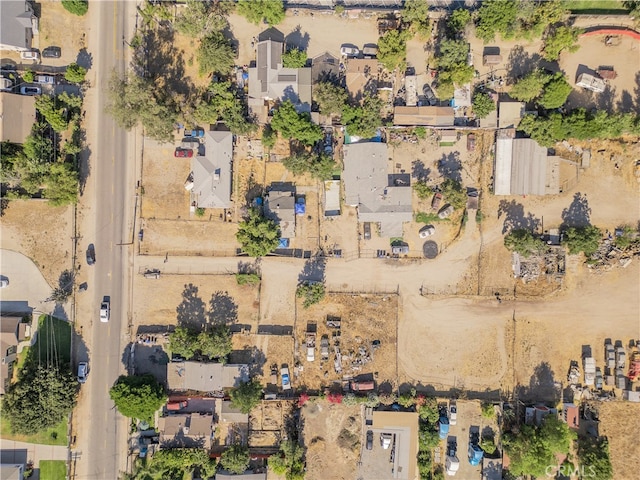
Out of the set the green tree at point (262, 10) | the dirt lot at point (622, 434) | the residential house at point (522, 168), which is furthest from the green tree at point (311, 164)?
the dirt lot at point (622, 434)

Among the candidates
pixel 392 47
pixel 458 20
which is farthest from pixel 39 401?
pixel 458 20

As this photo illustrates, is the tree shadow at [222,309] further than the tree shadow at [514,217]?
No

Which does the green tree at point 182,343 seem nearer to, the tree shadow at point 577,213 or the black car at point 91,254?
the black car at point 91,254

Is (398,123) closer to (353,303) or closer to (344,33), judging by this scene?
(344,33)

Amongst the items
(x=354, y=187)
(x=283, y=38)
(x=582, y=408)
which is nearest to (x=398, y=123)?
(x=354, y=187)

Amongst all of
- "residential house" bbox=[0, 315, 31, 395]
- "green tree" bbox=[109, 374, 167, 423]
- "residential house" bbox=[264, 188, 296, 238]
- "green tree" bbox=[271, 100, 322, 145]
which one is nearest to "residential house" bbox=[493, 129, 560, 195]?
"green tree" bbox=[271, 100, 322, 145]

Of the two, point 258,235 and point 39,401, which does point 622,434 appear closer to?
point 258,235

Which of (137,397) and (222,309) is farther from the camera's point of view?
(222,309)
